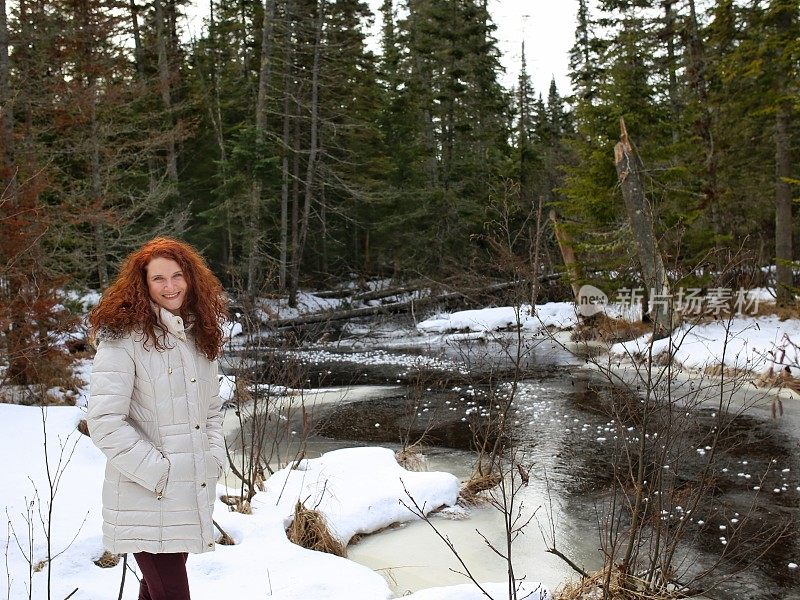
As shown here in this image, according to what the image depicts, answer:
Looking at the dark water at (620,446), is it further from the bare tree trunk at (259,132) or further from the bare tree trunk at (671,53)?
the bare tree trunk at (671,53)

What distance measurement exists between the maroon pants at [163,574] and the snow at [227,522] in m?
1.02

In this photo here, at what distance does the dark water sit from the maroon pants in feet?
7.85

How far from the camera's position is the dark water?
14.7 ft

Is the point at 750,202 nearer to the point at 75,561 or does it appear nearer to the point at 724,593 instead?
the point at 724,593

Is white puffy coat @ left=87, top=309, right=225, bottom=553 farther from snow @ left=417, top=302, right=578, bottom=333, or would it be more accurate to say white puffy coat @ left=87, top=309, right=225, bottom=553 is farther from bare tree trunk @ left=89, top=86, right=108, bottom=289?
snow @ left=417, top=302, right=578, bottom=333

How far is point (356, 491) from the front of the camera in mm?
5793

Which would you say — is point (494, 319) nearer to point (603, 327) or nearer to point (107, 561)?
point (603, 327)

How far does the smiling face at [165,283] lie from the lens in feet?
8.46

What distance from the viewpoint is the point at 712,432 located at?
7516mm

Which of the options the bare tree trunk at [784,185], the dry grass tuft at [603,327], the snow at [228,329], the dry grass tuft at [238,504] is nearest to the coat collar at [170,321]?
the snow at [228,329]

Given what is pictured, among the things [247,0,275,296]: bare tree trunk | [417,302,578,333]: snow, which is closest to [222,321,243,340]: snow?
[247,0,275,296]: bare tree trunk

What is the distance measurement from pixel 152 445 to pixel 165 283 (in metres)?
0.63

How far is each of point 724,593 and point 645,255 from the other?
9.59m

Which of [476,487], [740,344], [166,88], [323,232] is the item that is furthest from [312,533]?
[323,232]
